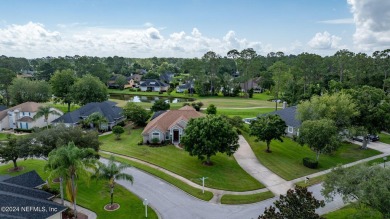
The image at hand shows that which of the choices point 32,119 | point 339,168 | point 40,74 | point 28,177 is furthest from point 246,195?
point 40,74

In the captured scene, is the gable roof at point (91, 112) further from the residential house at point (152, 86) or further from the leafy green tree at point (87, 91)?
the residential house at point (152, 86)

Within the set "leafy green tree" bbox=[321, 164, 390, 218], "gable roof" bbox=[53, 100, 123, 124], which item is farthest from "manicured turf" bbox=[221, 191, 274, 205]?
"gable roof" bbox=[53, 100, 123, 124]

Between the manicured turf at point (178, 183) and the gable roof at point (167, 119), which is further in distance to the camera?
the gable roof at point (167, 119)

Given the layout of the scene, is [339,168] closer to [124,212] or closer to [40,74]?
[124,212]

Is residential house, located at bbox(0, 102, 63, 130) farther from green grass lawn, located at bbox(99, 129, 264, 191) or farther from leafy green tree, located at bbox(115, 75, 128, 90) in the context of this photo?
leafy green tree, located at bbox(115, 75, 128, 90)

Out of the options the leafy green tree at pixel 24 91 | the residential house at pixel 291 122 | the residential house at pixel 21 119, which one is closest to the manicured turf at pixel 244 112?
the residential house at pixel 291 122
